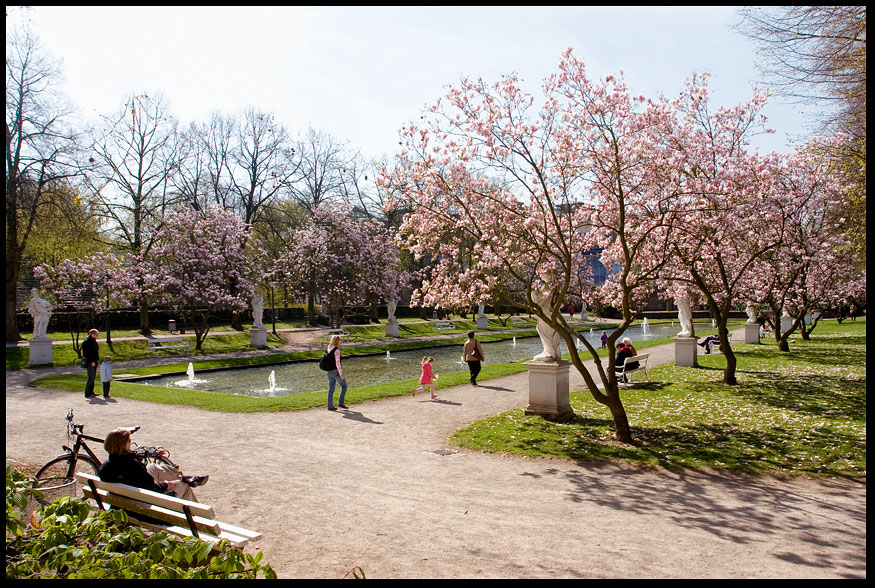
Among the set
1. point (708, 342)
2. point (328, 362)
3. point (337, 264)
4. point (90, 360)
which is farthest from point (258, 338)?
point (708, 342)

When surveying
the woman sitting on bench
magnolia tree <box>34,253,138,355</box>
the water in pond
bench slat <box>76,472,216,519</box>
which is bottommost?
the water in pond

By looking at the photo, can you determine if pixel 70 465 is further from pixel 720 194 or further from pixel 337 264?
pixel 337 264

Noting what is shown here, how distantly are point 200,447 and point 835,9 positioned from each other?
12497 millimetres

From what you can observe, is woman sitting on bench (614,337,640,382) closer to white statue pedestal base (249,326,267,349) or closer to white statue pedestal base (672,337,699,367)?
white statue pedestal base (672,337,699,367)

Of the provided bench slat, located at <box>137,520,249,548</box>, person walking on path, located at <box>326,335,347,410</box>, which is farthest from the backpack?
bench slat, located at <box>137,520,249,548</box>

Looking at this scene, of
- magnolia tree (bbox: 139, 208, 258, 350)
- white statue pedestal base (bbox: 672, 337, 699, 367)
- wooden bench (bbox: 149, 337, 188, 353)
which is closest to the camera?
white statue pedestal base (bbox: 672, 337, 699, 367)

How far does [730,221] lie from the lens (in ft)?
41.9

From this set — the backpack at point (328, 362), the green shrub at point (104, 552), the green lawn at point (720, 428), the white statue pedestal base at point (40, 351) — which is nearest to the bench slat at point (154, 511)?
the green shrub at point (104, 552)

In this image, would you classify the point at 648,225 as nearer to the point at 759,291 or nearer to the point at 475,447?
the point at 475,447

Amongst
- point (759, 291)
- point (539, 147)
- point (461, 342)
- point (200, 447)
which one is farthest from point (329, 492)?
point (461, 342)

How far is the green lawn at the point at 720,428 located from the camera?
858cm

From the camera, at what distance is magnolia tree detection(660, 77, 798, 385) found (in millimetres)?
10477

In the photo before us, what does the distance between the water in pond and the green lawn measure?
765 cm

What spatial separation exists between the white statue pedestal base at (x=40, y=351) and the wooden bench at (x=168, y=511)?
2035 centimetres
